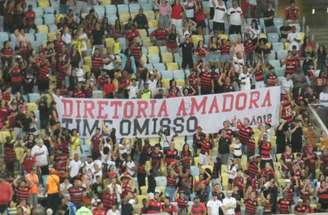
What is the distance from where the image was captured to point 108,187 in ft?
89.6

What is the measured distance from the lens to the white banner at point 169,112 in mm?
29875

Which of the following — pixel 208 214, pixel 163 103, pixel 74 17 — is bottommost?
pixel 208 214

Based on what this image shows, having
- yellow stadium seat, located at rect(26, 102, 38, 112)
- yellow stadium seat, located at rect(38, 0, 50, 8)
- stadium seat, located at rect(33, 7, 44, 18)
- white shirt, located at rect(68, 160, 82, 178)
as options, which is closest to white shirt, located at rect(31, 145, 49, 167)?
white shirt, located at rect(68, 160, 82, 178)

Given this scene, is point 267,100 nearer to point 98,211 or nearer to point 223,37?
point 223,37

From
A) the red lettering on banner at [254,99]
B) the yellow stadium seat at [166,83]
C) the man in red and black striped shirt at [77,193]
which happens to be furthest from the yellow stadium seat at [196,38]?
the man in red and black striped shirt at [77,193]

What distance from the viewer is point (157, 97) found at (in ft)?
101

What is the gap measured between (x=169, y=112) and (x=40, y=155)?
12.8 feet

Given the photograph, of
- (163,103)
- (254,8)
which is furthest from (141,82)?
(254,8)

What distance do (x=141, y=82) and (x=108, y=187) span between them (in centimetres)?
473

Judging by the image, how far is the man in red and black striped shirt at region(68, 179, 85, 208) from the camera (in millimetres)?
26958

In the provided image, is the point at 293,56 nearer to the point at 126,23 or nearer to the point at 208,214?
the point at 126,23

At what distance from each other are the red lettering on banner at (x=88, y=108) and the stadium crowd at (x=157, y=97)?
0.47 metres

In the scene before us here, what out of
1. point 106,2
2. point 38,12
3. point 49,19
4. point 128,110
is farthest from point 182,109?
point 38,12

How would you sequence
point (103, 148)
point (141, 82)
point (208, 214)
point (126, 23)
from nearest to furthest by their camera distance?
point (208, 214) → point (103, 148) → point (141, 82) → point (126, 23)
